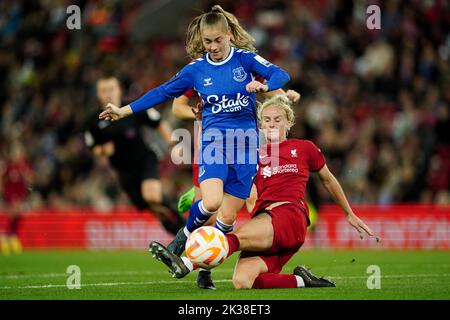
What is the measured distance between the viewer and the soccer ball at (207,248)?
7336 mm

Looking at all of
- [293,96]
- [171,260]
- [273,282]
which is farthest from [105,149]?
[273,282]

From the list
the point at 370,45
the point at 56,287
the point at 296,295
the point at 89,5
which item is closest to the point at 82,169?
the point at 89,5

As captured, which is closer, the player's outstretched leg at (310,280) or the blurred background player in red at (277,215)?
the blurred background player in red at (277,215)

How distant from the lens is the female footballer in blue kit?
8.02 metres

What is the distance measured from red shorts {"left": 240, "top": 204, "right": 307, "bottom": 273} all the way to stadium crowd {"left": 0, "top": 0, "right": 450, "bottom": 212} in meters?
6.75

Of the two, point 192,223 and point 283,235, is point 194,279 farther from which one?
point 283,235

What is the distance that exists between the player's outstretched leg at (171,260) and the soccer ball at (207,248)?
119mm

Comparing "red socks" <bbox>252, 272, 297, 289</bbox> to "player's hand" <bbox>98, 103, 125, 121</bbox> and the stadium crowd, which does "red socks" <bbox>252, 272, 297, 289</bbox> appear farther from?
the stadium crowd

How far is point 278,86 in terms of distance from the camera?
7.86m

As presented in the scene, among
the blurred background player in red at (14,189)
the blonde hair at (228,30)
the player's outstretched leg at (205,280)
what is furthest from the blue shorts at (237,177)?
the blurred background player in red at (14,189)

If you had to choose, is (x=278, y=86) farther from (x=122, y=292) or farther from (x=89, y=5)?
(x=89, y=5)

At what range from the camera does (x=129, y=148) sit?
41.8 feet

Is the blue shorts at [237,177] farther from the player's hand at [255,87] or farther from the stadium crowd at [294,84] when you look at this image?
the stadium crowd at [294,84]

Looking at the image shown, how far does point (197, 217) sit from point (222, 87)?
3.94 ft
